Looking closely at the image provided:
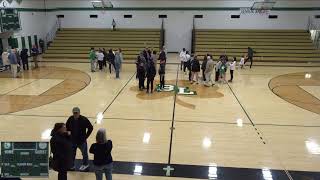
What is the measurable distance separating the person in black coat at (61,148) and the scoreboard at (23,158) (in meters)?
0.16

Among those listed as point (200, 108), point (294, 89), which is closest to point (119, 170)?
point (200, 108)

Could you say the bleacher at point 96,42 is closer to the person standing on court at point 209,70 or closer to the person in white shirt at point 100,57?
the person in white shirt at point 100,57

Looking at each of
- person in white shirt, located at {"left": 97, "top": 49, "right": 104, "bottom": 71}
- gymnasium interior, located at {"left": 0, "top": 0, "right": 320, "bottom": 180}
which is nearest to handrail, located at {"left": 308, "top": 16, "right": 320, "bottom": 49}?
gymnasium interior, located at {"left": 0, "top": 0, "right": 320, "bottom": 180}

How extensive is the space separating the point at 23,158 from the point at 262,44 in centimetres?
2093

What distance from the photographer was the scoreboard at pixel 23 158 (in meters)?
4.46

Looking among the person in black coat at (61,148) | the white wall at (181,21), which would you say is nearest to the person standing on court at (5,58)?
the white wall at (181,21)

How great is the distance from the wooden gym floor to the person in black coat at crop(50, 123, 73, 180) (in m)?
1.00

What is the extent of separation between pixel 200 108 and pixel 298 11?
58.5ft

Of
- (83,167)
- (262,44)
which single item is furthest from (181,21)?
(83,167)

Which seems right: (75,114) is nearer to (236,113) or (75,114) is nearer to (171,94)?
(236,113)

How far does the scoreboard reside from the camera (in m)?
4.46

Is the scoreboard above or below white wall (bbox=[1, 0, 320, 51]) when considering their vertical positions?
below

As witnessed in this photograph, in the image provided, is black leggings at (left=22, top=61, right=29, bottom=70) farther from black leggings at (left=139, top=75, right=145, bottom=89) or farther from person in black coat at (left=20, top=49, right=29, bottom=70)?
black leggings at (left=139, top=75, right=145, bottom=89)

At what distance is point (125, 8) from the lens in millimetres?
24594
